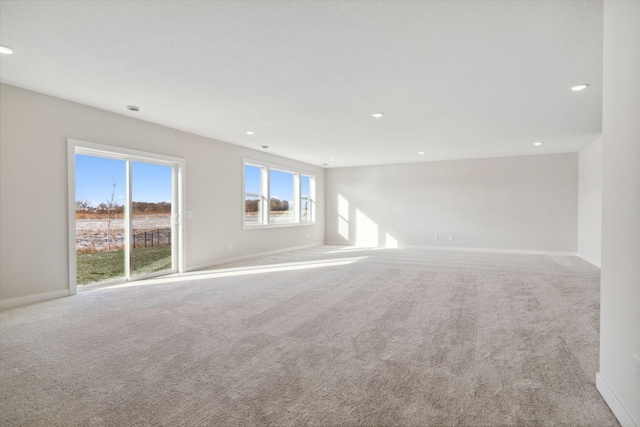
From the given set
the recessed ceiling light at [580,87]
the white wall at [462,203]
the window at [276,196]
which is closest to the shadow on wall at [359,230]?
the white wall at [462,203]

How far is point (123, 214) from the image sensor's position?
198 inches

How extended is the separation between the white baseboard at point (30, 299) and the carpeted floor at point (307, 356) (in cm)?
18

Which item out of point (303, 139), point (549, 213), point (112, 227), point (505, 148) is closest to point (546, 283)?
point (505, 148)

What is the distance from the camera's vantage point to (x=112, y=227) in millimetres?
4902

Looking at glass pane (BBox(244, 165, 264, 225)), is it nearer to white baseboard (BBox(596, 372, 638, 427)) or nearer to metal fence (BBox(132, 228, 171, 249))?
metal fence (BBox(132, 228, 171, 249))

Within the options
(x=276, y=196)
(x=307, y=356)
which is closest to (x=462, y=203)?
(x=276, y=196)

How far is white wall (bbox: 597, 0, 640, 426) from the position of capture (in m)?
1.57

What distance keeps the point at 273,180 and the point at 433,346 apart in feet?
21.3

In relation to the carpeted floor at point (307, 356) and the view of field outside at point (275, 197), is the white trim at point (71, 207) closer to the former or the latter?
the carpeted floor at point (307, 356)

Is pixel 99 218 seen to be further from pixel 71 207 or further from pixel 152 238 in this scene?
pixel 152 238

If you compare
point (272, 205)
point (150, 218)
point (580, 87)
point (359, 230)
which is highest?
point (580, 87)

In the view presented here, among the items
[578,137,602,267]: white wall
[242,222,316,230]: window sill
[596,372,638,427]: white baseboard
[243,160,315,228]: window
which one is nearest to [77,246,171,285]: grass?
[242,222,316,230]: window sill

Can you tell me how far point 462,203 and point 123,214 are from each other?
7979 millimetres

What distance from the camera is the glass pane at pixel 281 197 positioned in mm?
8402
